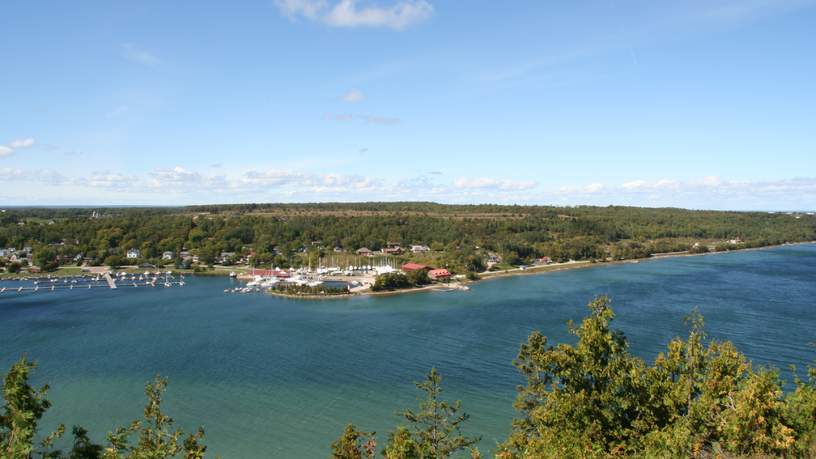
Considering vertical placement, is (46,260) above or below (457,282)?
above

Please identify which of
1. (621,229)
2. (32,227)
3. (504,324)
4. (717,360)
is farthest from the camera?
(621,229)

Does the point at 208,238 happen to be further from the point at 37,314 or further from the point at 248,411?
the point at 248,411

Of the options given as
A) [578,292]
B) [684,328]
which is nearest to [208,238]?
[578,292]

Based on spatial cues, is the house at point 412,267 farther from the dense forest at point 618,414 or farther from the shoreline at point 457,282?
the dense forest at point 618,414

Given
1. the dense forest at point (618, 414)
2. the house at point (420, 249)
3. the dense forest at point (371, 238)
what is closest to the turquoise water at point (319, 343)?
the dense forest at point (618, 414)

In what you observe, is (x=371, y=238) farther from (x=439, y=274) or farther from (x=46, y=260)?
(x=46, y=260)

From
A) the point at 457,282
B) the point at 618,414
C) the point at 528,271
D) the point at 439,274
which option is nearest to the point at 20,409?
the point at 618,414
